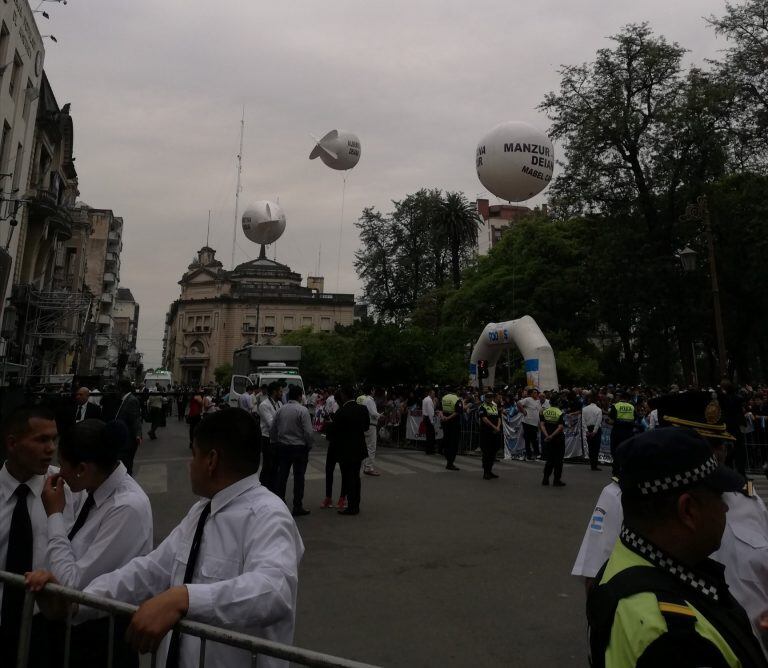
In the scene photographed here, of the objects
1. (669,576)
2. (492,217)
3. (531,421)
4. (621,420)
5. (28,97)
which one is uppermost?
(492,217)

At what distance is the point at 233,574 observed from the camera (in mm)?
2053

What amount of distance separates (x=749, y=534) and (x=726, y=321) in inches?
1241

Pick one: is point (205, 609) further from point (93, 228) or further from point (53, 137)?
point (93, 228)

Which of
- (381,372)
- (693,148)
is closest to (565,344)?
(693,148)

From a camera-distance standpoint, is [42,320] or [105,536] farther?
[42,320]

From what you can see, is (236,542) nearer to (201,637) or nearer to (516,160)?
(201,637)

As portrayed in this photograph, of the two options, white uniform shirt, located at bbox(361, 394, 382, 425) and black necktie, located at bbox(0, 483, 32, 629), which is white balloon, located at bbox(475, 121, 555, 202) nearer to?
white uniform shirt, located at bbox(361, 394, 382, 425)

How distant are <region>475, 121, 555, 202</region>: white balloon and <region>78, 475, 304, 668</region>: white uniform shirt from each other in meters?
17.5

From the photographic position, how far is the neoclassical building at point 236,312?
288ft

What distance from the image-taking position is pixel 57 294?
2911cm

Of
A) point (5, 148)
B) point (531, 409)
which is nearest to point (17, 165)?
point (5, 148)

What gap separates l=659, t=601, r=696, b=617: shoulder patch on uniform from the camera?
1.33 metres

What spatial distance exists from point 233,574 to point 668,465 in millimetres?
1433

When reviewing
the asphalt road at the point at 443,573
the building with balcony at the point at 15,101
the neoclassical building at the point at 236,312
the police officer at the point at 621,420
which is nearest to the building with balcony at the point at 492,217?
the neoclassical building at the point at 236,312
